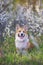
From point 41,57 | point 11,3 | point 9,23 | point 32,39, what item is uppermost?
point 11,3

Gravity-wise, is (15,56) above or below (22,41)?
below

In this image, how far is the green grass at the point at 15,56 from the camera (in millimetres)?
2637

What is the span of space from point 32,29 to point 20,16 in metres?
Answer: 0.18

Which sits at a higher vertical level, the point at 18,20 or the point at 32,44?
the point at 18,20

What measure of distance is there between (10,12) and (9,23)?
11 cm

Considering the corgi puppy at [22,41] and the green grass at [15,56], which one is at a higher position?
the corgi puppy at [22,41]

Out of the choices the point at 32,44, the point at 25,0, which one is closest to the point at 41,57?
the point at 32,44

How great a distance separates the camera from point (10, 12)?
2.72 m

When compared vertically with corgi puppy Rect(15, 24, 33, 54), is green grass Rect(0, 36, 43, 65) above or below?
below

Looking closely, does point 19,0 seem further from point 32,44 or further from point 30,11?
point 32,44

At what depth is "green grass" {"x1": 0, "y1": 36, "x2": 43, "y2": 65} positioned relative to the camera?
2637 mm

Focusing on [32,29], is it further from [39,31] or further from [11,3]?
[11,3]

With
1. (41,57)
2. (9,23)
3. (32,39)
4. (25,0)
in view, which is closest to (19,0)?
(25,0)

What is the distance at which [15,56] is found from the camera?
2660 millimetres
